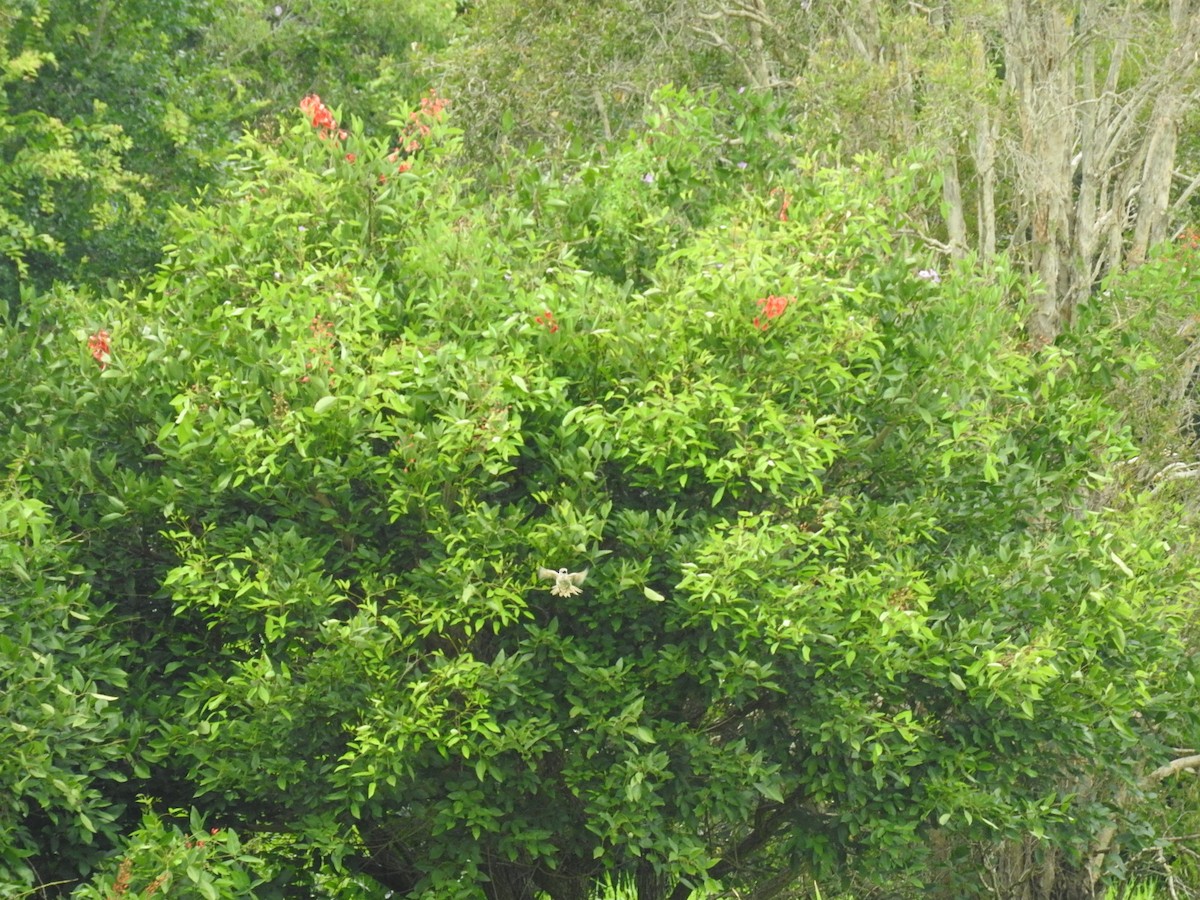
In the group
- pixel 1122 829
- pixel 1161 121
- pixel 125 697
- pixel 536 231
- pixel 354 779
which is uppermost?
pixel 536 231

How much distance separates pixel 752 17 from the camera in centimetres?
1308

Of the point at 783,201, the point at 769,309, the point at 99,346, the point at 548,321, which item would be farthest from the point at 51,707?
the point at 783,201

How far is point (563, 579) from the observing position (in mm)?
6215

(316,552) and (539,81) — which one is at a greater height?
(316,552)

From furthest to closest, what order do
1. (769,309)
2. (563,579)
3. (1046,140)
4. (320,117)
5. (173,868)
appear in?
(1046,140), (320,117), (769,309), (563,579), (173,868)

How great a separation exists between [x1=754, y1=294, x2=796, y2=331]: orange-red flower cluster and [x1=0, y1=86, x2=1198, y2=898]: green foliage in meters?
0.03

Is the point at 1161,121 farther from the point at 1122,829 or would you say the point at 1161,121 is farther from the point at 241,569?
the point at 241,569

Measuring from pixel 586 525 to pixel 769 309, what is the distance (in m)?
1.19

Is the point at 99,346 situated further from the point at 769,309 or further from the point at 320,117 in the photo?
the point at 769,309

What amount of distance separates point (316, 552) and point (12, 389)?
1903mm

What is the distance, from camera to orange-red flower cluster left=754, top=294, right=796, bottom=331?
21.5 ft

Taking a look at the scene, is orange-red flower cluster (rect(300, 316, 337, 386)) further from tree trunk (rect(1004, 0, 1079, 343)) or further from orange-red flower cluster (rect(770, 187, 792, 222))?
tree trunk (rect(1004, 0, 1079, 343))

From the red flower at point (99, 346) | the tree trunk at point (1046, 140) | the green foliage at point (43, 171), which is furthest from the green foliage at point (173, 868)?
the green foliage at point (43, 171)

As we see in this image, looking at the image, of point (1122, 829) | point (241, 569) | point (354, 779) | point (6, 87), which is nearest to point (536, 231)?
point (241, 569)
